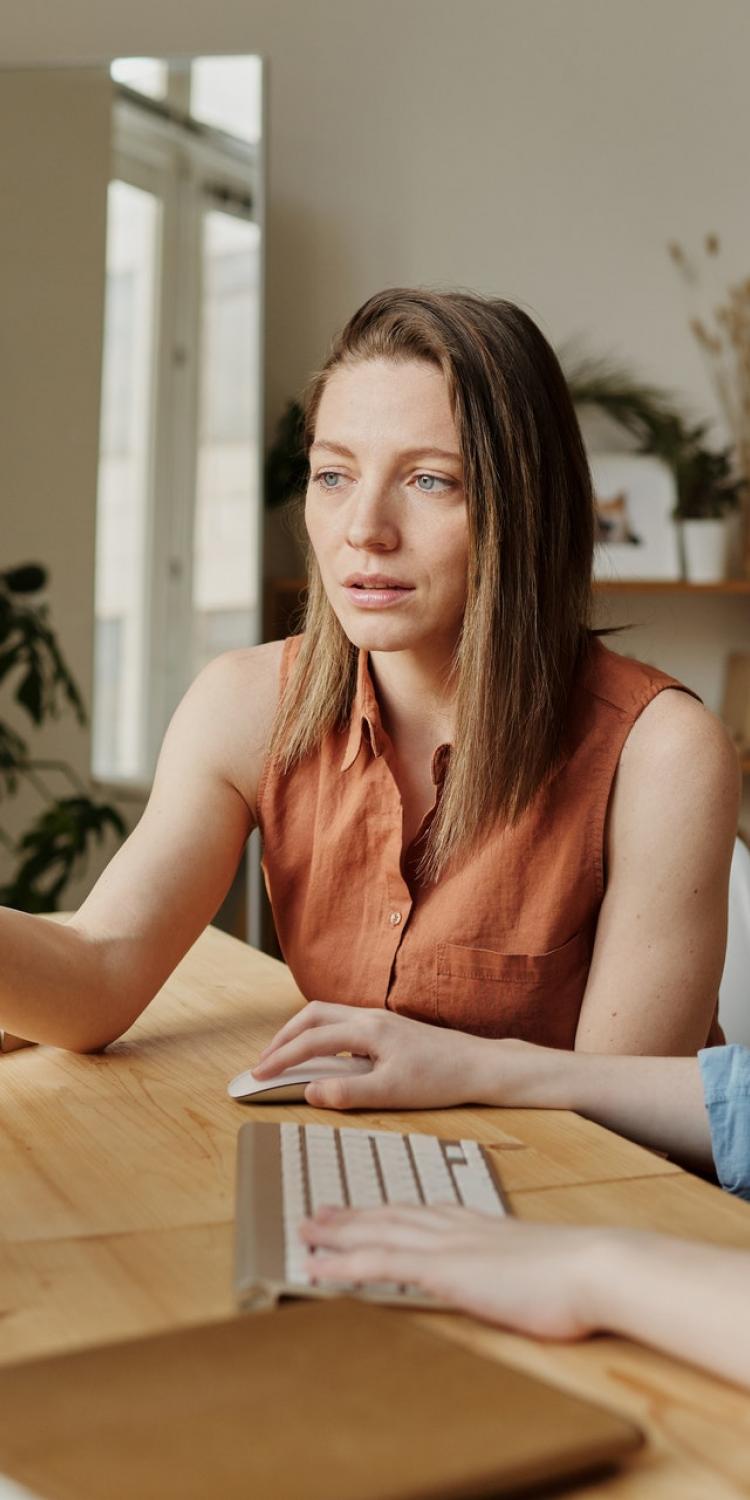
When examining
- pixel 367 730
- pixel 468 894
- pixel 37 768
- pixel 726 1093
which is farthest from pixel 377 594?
pixel 37 768

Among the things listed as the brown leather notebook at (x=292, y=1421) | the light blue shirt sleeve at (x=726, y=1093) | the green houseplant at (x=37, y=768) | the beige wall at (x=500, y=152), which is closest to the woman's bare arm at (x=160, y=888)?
the light blue shirt sleeve at (x=726, y=1093)

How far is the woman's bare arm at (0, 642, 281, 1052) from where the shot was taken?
1.20 m

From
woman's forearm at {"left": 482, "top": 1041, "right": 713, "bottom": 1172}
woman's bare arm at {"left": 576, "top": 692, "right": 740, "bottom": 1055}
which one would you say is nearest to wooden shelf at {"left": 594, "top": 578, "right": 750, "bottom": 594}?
woman's bare arm at {"left": 576, "top": 692, "right": 740, "bottom": 1055}

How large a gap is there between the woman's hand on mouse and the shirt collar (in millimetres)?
340

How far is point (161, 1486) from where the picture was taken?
0.51 metres

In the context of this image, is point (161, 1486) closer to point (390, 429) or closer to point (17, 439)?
point (390, 429)

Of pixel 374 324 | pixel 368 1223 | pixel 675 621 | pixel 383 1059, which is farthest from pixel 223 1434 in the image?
pixel 675 621

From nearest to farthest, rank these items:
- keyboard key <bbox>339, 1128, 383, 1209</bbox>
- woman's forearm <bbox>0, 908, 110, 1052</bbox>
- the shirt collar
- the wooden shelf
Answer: keyboard key <bbox>339, 1128, 383, 1209</bbox>
woman's forearm <bbox>0, 908, 110, 1052</bbox>
the shirt collar
the wooden shelf

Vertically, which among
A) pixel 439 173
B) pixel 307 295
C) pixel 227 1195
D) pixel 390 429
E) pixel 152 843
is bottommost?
pixel 227 1195

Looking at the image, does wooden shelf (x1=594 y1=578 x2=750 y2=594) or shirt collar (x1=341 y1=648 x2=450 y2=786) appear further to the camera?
wooden shelf (x1=594 y1=578 x2=750 y2=594)

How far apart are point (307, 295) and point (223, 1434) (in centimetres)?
322

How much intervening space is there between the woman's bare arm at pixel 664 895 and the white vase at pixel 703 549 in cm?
214

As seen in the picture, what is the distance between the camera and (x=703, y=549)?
340 centimetres

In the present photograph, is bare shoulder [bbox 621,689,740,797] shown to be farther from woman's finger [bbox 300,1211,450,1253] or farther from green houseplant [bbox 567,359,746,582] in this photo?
green houseplant [bbox 567,359,746,582]
